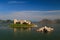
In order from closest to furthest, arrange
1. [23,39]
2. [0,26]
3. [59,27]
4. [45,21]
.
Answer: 1. [23,39]
2. [45,21]
3. [59,27]
4. [0,26]

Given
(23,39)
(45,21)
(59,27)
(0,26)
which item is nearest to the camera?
(23,39)

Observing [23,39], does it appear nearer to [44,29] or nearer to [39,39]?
[39,39]

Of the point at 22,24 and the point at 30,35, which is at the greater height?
the point at 22,24

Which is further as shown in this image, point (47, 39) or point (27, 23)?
point (27, 23)

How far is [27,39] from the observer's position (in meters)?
4.77

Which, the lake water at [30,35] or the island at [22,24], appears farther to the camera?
the island at [22,24]

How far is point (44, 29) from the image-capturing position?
686cm

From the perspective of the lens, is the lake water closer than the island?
Yes

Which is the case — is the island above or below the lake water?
above

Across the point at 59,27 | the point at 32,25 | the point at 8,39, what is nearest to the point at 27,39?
the point at 8,39

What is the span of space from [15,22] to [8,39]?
347 centimetres

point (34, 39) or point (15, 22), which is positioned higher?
point (15, 22)

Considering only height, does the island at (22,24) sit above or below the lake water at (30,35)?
above

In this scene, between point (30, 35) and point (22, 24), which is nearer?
point (30, 35)
